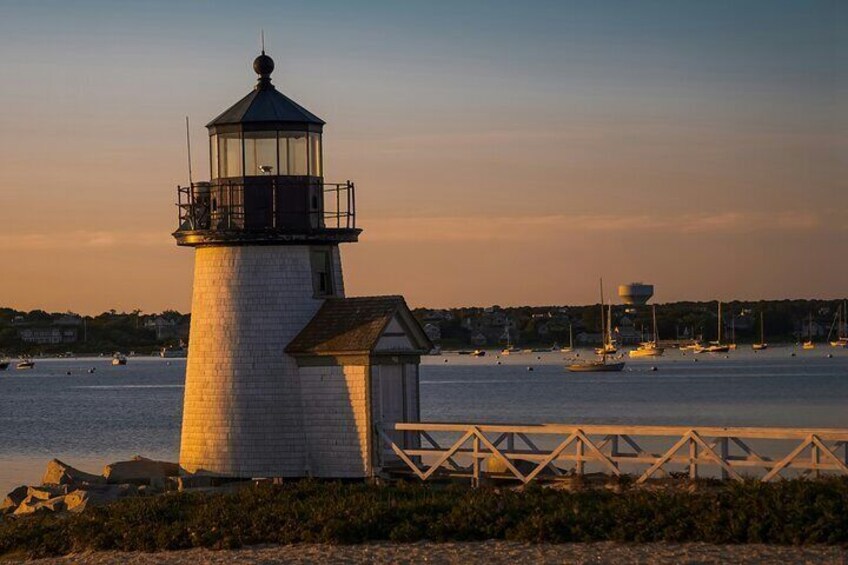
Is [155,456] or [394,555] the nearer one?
[394,555]

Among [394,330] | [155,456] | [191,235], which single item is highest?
[191,235]

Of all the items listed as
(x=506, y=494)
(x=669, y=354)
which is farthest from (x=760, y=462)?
(x=669, y=354)

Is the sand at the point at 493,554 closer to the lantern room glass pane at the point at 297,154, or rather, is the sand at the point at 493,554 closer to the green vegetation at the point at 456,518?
the green vegetation at the point at 456,518

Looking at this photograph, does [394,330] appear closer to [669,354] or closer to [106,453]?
[106,453]

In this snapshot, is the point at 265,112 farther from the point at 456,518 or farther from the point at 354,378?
the point at 456,518

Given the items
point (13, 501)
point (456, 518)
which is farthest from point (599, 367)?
point (456, 518)

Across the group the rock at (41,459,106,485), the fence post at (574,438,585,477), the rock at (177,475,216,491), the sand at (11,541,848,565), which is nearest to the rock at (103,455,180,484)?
the rock at (41,459,106,485)

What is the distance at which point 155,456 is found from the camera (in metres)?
46.9

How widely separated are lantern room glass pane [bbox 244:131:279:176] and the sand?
29.2 feet

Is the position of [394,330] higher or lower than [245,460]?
higher

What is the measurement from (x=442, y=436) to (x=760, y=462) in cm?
2972

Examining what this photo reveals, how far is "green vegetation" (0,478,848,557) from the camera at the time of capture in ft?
55.6

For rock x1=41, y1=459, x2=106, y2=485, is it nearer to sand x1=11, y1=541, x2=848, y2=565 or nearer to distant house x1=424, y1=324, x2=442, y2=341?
sand x1=11, y1=541, x2=848, y2=565

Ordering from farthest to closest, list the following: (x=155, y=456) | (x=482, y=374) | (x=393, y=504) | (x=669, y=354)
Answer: (x=669, y=354) < (x=482, y=374) < (x=155, y=456) < (x=393, y=504)
